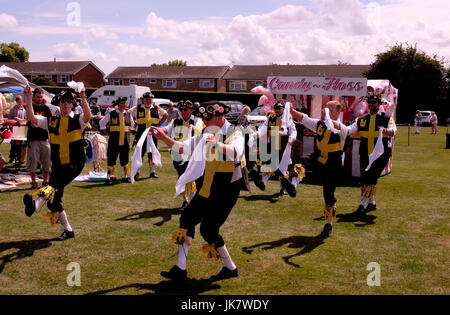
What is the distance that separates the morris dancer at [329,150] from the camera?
7496 millimetres

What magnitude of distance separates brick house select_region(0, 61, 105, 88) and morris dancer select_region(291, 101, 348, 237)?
219ft

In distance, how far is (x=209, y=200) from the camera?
544cm

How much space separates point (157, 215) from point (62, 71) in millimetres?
67394

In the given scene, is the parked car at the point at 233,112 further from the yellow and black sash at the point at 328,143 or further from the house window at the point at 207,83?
the house window at the point at 207,83

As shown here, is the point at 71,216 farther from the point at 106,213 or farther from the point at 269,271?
the point at 269,271

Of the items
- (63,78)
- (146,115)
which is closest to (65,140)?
(146,115)

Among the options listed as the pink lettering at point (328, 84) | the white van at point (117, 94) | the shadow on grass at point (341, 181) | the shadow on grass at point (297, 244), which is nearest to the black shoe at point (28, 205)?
the shadow on grass at point (297, 244)

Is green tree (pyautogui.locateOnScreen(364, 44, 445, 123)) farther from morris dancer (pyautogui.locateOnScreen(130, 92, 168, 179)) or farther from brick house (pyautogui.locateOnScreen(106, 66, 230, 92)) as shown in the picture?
morris dancer (pyautogui.locateOnScreen(130, 92, 168, 179))

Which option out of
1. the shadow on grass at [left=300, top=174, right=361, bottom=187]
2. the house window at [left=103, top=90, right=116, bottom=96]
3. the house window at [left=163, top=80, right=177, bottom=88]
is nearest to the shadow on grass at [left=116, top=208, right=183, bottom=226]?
the shadow on grass at [left=300, top=174, right=361, bottom=187]

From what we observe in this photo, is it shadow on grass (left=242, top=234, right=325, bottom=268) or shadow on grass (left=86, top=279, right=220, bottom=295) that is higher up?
shadow on grass (left=86, top=279, right=220, bottom=295)

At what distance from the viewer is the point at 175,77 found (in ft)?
234

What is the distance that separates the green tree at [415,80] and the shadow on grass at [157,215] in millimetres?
41803

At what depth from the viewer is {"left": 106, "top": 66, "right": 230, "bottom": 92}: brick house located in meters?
70.1

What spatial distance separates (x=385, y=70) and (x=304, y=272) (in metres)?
45.6
